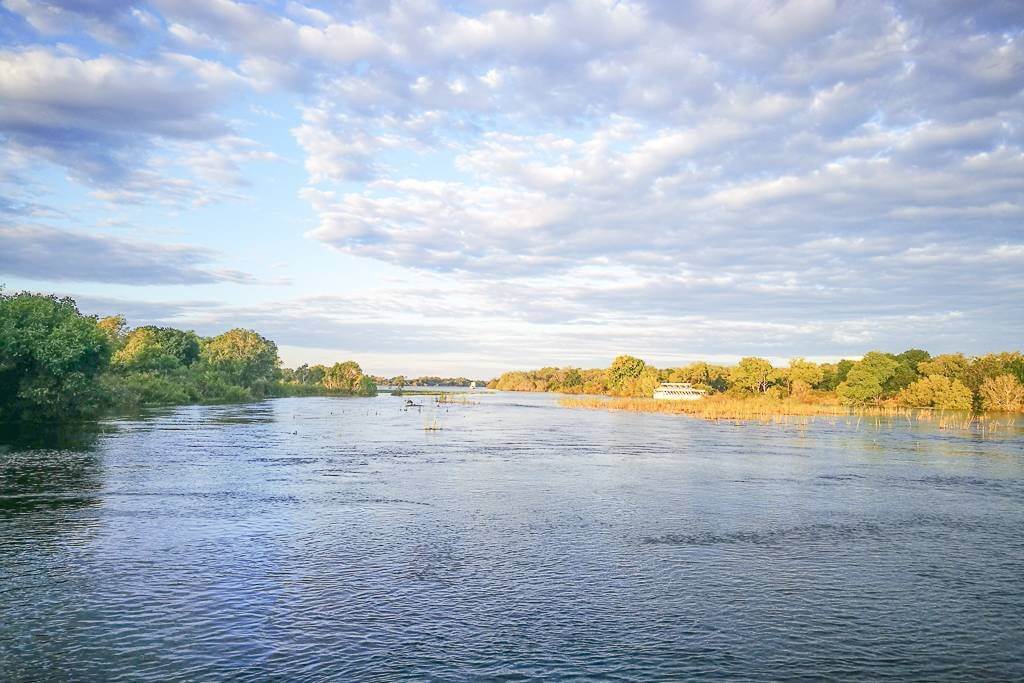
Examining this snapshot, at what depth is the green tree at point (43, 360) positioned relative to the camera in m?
57.7

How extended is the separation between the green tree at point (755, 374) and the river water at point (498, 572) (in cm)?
12344

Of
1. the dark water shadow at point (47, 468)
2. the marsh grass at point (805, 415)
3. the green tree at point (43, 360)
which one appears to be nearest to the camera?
the dark water shadow at point (47, 468)

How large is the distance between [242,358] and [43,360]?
95220 millimetres

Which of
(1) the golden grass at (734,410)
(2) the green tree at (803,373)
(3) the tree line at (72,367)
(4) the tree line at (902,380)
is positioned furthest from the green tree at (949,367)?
(3) the tree line at (72,367)

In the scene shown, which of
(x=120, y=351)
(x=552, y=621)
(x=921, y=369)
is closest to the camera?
(x=552, y=621)

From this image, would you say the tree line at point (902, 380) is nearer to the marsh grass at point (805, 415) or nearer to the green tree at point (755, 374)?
the green tree at point (755, 374)

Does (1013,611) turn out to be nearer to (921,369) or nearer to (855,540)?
(855,540)

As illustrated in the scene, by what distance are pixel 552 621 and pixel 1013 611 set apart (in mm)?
11574

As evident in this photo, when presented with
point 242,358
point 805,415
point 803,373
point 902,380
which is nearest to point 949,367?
point 902,380

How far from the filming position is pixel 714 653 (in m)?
14.7

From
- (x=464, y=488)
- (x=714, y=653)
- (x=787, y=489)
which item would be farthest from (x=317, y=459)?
(x=714, y=653)

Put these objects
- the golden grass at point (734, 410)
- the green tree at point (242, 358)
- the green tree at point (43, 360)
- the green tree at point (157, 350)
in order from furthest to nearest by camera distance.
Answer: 1. the green tree at point (242, 358)
2. the green tree at point (157, 350)
3. the golden grass at point (734, 410)
4. the green tree at point (43, 360)

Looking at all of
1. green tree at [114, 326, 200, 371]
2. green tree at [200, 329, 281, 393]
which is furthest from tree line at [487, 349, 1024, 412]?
green tree at [114, 326, 200, 371]

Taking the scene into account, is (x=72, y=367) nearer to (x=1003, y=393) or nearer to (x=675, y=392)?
(x=1003, y=393)
